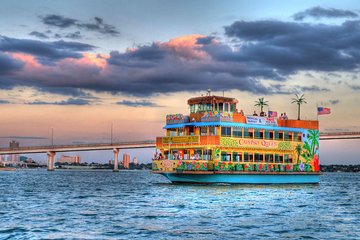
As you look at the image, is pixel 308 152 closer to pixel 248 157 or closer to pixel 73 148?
pixel 248 157

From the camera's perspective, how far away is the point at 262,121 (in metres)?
62.3

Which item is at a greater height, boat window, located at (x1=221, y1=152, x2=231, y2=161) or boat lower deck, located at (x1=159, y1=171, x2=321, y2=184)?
boat window, located at (x1=221, y1=152, x2=231, y2=161)

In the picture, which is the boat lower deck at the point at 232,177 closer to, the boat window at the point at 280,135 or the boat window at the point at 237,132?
the boat window at the point at 237,132

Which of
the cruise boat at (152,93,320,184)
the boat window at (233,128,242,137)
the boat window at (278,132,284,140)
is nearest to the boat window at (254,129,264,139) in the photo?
the cruise boat at (152,93,320,184)

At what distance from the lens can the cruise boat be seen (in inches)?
2260

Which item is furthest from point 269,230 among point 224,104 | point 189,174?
point 224,104

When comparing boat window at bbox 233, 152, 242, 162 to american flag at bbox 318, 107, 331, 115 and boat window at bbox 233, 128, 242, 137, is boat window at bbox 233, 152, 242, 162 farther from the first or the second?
american flag at bbox 318, 107, 331, 115

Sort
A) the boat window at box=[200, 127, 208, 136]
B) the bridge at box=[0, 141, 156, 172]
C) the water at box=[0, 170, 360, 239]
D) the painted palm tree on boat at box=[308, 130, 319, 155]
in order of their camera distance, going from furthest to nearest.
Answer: the bridge at box=[0, 141, 156, 172] < the painted palm tree on boat at box=[308, 130, 319, 155] < the boat window at box=[200, 127, 208, 136] < the water at box=[0, 170, 360, 239]

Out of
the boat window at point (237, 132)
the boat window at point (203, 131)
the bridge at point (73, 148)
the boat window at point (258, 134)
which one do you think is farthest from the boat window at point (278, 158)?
the bridge at point (73, 148)

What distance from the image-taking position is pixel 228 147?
192 ft

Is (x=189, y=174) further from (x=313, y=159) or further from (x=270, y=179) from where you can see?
(x=313, y=159)

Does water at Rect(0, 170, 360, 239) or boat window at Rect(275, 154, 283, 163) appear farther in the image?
boat window at Rect(275, 154, 283, 163)

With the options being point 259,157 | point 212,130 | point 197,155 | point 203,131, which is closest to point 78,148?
point 259,157

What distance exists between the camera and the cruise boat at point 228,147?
57.4m
